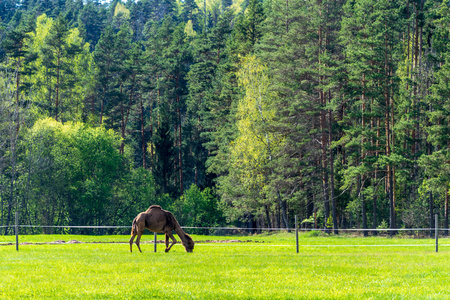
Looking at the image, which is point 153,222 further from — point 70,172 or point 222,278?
point 70,172

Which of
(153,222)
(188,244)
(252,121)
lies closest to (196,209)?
(252,121)

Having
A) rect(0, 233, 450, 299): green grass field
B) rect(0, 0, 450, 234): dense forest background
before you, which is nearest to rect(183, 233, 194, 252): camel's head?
rect(0, 233, 450, 299): green grass field

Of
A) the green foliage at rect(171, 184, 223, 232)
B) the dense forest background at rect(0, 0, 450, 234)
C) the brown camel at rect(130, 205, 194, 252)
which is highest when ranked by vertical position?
the dense forest background at rect(0, 0, 450, 234)

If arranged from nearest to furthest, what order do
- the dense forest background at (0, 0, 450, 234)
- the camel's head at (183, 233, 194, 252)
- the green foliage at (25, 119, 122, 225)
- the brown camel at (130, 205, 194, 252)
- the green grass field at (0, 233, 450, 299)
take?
the green grass field at (0, 233, 450, 299) < the brown camel at (130, 205, 194, 252) < the camel's head at (183, 233, 194, 252) < the dense forest background at (0, 0, 450, 234) < the green foliage at (25, 119, 122, 225)

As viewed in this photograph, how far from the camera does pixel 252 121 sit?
1977 inches

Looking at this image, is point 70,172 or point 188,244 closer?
point 188,244

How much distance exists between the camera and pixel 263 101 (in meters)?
51.0

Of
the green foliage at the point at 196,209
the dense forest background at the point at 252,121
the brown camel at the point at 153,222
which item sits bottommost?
the green foliage at the point at 196,209

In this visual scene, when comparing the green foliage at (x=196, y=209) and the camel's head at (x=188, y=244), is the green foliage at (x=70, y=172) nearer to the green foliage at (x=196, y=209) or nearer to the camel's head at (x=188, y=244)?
the green foliage at (x=196, y=209)

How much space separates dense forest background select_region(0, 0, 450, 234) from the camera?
44.0 metres

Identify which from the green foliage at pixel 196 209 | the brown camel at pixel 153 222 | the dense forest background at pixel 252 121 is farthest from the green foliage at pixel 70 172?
the brown camel at pixel 153 222

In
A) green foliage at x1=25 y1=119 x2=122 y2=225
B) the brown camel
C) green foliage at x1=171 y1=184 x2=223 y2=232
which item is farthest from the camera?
green foliage at x1=171 y1=184 x2=223 y2=232

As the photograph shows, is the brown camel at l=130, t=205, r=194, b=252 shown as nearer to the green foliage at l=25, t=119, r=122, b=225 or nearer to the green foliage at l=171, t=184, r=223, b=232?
the green foliage at l=25, t=119, r=122, b=225

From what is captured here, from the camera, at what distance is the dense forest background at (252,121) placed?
43969 mm
